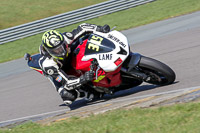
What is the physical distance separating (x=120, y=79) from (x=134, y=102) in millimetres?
800

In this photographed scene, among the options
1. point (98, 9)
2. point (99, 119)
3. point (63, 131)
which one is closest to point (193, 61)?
point (99, 119)

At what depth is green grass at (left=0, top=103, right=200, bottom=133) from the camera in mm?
3986

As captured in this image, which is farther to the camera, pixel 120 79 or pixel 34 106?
pixel 34 106

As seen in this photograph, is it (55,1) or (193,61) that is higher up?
(55,1)

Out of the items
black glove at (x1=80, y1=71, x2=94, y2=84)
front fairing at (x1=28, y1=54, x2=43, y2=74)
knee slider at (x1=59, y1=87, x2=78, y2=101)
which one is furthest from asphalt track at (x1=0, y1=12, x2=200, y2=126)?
front fairing at (x1=28, y1=54, x2=43, y2=74)

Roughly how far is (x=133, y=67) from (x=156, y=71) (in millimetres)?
422

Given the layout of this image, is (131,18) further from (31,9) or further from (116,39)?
(116,39)

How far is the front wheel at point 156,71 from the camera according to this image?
5.73 m

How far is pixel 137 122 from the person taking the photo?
4422 millimetres

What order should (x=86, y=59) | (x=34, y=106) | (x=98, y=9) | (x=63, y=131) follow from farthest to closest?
(x=98, y=9) < (x=34, y=106) < (x=86, y=59) < (x=63, y=131)

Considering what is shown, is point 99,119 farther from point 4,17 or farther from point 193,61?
point 4,17

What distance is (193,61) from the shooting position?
7.51 m

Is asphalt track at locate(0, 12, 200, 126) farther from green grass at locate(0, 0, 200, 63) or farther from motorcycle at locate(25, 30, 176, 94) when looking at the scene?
green grass at locate(0, 0, 200, 63)

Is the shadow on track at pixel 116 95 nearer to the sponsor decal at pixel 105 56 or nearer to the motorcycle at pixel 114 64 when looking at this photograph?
the motorcycle at pixel 114 64
